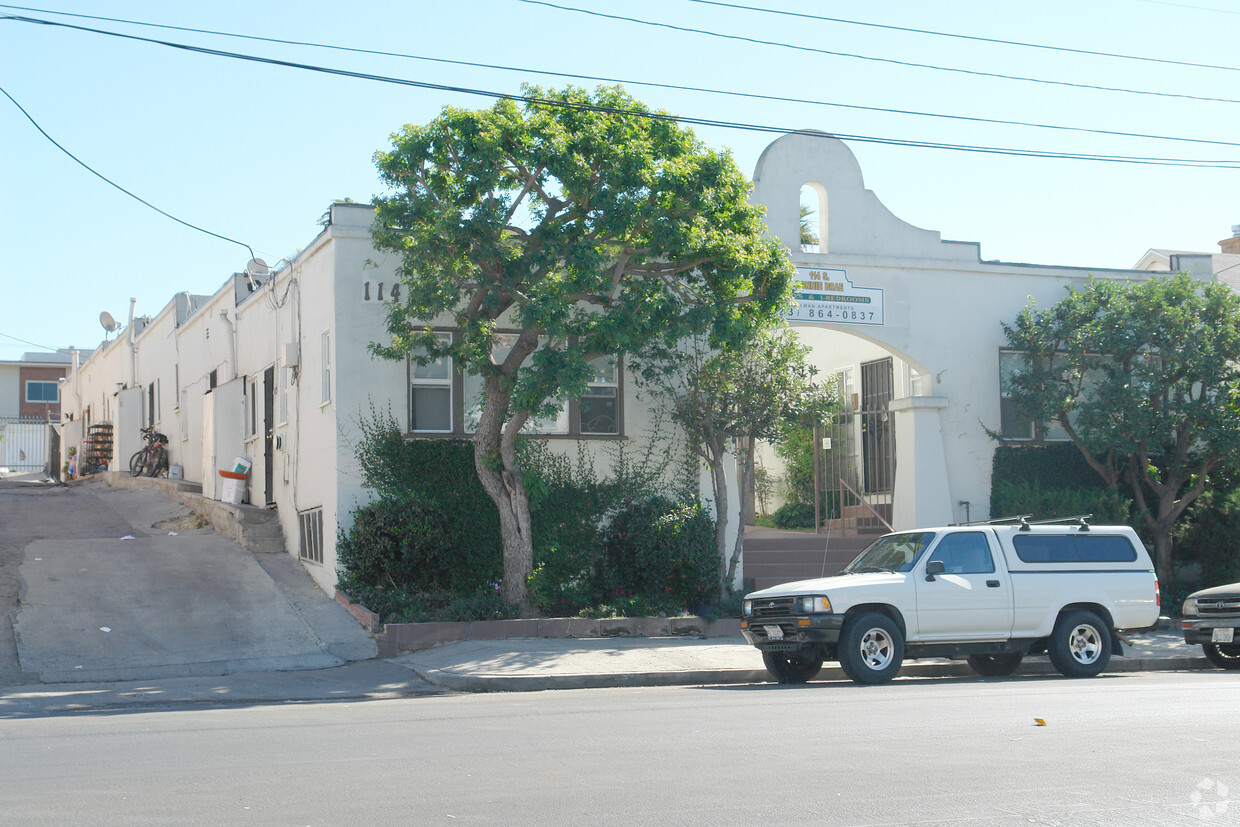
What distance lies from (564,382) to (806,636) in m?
4.23

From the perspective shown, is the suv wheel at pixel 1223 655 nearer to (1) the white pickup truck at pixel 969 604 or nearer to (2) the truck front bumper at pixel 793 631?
(1) the white pickup truck at pixel 969 604

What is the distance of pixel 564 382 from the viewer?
14312 millimetres

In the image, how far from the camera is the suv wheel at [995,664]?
46.4 ft

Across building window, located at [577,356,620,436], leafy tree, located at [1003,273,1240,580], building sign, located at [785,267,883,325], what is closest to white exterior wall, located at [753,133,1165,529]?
building sign, located at [785,267,883,325]

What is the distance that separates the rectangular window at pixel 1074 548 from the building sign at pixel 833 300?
258 inches

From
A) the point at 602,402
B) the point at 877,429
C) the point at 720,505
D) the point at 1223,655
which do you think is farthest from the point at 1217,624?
the point at 602,402

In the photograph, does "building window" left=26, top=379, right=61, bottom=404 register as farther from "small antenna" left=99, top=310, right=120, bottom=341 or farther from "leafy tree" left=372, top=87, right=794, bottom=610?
"leafy tree" left=372, top=87, right=794, bottom=610

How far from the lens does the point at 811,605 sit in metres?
12.6

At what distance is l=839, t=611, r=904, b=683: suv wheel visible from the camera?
12.5 m

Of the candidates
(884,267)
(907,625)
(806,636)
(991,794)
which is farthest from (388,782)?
(884,267)

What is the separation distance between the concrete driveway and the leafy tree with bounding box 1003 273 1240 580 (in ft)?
40.1

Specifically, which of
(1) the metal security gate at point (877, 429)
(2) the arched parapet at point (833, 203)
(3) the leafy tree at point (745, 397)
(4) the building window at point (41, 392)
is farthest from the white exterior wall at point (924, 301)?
(4) the building window at point (41, 392)

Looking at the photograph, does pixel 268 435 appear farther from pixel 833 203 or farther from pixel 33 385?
pixel 33 385

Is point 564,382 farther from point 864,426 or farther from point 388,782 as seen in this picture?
point 864,426
